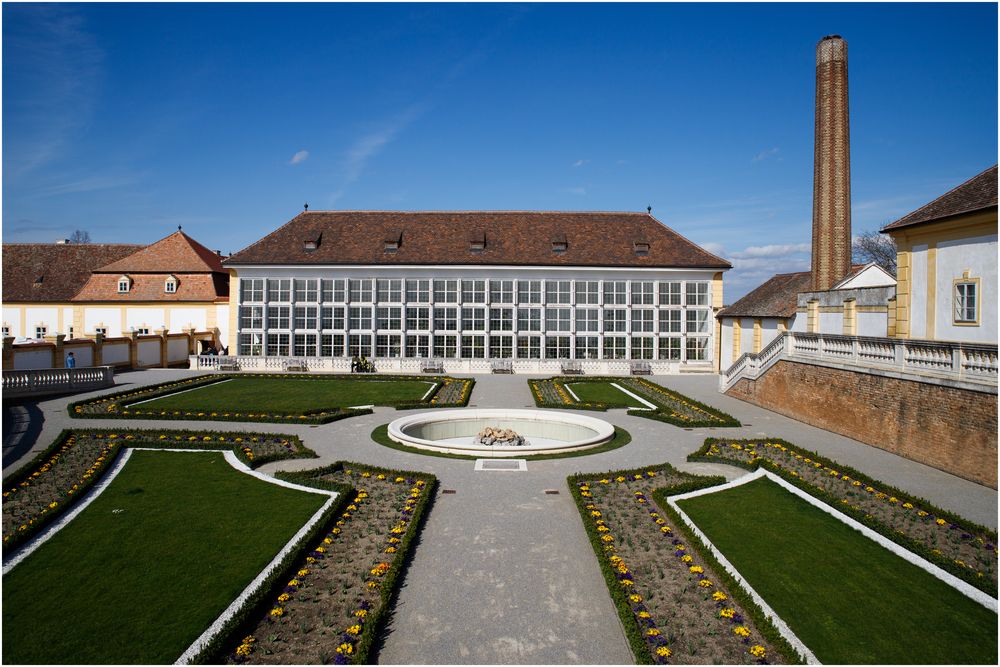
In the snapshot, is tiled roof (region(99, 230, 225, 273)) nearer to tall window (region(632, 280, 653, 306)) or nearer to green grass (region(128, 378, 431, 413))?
green grass (region(128, 378, 431, 413))

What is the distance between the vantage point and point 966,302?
17594 millimetres

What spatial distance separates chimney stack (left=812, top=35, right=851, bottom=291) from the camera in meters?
29.2

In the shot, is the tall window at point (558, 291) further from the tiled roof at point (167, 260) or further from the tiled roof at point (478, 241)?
the tiled roof at point (167, 260)

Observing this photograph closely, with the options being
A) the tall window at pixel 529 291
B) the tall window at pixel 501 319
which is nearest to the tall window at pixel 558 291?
the tall window at pixel 529 291

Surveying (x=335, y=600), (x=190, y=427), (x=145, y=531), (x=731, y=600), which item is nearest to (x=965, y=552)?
(x=731, y=600)

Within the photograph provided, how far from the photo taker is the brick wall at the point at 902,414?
13438 millimetres

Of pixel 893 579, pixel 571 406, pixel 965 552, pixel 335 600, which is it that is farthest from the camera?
pixel 571 406

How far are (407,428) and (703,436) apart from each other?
9344mm

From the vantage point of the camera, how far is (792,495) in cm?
1242

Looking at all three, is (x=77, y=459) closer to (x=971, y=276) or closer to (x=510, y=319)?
(x=971, y=276)

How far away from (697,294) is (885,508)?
29.9 meters

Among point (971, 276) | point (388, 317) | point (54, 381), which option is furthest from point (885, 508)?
point (388, 317)

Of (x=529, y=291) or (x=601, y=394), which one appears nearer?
(x=601, y=394)

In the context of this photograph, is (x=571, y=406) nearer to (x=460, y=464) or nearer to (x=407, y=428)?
(x=407, y=428)
